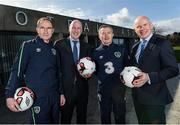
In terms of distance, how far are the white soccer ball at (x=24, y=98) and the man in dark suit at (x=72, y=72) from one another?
93cm

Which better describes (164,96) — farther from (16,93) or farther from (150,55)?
(16,93)

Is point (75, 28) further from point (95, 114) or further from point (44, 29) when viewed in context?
point (95, 114)

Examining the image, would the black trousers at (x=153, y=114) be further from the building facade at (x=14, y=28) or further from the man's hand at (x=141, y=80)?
the building facade at (x=14, y=28)

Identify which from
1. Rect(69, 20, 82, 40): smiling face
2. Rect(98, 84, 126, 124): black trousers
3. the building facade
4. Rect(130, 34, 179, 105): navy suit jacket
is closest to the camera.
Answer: Rect(130, 34, 179, 105): navy suit jacket

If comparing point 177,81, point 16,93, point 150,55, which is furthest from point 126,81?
point 177,81

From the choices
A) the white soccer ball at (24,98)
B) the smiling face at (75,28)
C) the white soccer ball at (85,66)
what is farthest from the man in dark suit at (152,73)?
the white soccer ball at (24,98)

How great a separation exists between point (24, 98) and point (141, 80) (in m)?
1.70

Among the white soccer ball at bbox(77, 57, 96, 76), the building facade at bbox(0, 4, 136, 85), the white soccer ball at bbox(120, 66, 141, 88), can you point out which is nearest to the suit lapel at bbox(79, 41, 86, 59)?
the white soccer ball at bbox(77, 57, 96, 76)

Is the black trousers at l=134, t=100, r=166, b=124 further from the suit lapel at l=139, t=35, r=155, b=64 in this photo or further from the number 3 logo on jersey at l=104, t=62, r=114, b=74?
the number 3 logo on jersey at l=104, t=62, r=114, b=74

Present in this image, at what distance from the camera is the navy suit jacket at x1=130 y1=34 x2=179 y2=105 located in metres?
3.53

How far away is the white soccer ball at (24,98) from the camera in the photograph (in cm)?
378

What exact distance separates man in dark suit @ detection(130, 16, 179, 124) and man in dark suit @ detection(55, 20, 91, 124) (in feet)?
3.97

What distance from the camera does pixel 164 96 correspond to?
368 cm

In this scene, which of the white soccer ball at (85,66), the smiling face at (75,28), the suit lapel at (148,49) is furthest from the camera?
the smiling face at (75,28)
